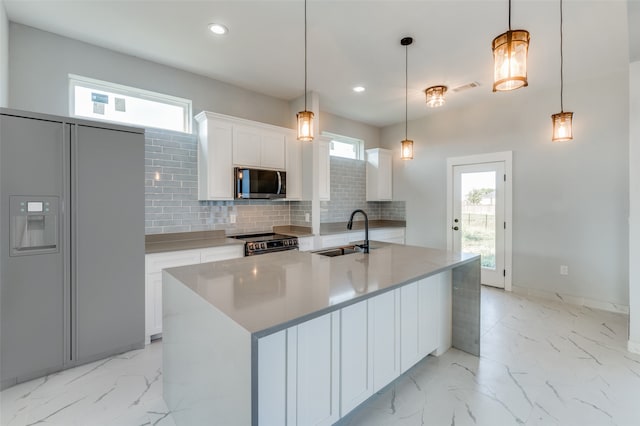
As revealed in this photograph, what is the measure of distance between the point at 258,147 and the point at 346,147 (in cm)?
226

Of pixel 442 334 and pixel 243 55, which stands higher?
pixel 243 55

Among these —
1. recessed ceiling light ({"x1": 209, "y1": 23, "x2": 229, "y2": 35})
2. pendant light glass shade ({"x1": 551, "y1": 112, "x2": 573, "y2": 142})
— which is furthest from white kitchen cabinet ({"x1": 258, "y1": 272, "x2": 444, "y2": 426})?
recessed ceiling light ({"x1": 209, "y1": 23, "x2": 229, "y2": 35})

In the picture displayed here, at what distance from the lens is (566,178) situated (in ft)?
12.7

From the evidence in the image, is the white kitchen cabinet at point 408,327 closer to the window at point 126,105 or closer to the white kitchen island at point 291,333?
the white kitchen island at point 291,333

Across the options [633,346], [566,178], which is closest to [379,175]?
[566,178]

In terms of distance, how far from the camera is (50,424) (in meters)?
1.77

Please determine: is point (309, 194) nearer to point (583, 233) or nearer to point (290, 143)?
point (290, 143)

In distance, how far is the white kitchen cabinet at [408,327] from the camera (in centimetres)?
215

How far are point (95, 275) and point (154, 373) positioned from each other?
3.14ft

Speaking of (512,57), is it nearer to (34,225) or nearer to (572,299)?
(34,225)

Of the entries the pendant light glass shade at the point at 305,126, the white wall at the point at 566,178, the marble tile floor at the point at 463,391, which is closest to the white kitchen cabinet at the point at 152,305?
the marble tile floor at the point at 463,391

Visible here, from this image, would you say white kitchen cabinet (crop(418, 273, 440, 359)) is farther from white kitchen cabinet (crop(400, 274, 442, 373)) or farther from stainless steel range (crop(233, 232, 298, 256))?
stainless steel range (crop(233, 232, 298, 256))

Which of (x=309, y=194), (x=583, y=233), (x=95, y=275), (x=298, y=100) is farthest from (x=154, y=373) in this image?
(x=583, y=233)

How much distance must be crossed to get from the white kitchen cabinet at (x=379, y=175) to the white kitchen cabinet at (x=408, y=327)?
356 cm
